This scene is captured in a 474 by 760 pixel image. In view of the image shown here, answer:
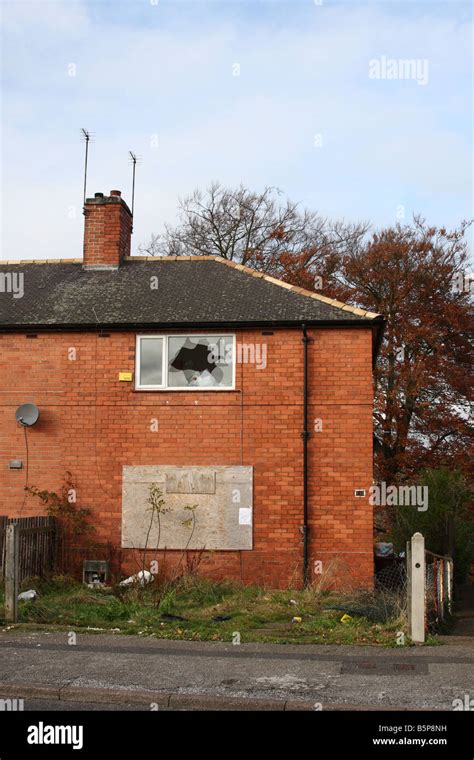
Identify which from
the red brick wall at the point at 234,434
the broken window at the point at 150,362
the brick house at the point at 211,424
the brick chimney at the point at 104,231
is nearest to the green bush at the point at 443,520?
the red brick wall at the point at 234,434

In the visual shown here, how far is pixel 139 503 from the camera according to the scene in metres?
15.5

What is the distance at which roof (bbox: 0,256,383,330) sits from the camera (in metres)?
15.7

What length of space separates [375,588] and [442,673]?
5.99 m

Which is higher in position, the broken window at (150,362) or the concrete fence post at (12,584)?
the broken window at (150,362)

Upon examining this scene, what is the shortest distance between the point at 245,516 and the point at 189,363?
2.95 meters

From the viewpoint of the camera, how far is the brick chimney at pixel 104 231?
59.7 feet

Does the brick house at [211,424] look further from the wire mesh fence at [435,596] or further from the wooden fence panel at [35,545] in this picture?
the wire mesh fence at [435,596]

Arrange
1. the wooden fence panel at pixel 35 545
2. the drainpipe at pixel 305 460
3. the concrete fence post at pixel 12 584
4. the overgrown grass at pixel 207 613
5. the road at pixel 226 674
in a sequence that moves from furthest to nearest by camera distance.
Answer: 1. the drainpipe at pixel 305 460
2. the wooden fence panel at pixel 35 545
3. the concrete fence post at pixel 12 584
4. the overgrown grass at pixel 207 613
5. the road at pixel 226 674

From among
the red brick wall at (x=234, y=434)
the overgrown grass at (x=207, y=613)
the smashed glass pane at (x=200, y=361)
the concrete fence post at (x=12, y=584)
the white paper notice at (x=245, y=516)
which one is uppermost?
the smashed glass pane at (x=200, y=361)

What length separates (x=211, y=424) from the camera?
15516mm

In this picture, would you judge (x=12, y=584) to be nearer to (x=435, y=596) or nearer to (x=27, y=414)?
(x=27, y=414)

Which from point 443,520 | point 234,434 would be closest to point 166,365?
point 234,434

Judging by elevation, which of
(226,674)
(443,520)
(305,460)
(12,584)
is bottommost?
(226,674)

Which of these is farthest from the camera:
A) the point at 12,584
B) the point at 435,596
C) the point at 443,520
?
the point at 443,520
